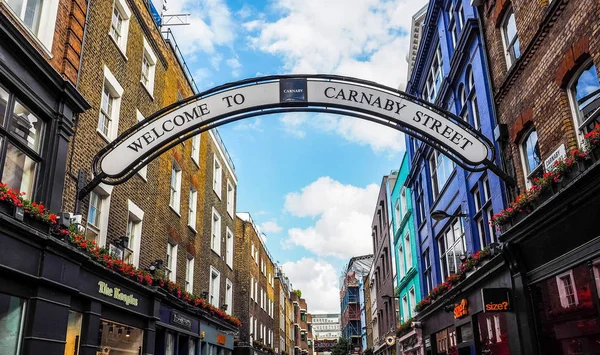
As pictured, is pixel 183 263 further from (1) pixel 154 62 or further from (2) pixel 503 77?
(2) pixel 503 77

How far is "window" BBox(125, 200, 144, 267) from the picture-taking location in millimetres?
15180

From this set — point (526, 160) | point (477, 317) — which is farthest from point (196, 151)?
point (526, 160)

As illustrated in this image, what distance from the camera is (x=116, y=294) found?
13078 millimetres

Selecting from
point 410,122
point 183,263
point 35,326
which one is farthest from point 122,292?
point 410,122

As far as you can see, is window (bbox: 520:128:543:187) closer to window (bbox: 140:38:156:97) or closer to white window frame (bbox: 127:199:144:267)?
white window frame (bbox: 127:199:144:267)

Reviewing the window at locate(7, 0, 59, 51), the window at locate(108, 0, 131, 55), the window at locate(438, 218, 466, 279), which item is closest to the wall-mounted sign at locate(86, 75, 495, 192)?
the window at locate(7, 0, 59, 51)

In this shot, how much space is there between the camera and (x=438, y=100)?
64.6 ft

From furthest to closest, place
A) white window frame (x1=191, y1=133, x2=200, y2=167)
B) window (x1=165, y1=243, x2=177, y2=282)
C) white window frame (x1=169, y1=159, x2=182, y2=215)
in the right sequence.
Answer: white window frame (x1=191, y1=133, x2=200, y2=167)
white window frame (x1=169, y1=159, x2=182, y2=215)
window (x1=165, y1=243, x2=177, y2=282)

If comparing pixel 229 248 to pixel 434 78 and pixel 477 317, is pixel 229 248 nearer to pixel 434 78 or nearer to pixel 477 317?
pixel 434 78

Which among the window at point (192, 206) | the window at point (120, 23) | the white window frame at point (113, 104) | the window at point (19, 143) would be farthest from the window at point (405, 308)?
the window at point (19, 143)

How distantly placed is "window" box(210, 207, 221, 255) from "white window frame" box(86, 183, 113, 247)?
1185cm

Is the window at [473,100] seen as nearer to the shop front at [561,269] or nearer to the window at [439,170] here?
the window at [439,170]

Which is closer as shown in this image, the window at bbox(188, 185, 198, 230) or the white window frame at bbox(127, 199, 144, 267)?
the white window frame at bbox(127, 199, 144, 267)

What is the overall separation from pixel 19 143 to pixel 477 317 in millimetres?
12638
